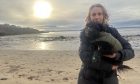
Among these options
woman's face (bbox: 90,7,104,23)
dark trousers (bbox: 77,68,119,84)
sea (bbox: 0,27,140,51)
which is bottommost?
sea (bbox: 0,27,140,51)

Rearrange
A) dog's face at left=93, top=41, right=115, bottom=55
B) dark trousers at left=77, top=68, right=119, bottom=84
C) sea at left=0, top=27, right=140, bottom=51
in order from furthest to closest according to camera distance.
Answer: sea at left=0, top=27, right=140, bottom=51
dark trousers at left=77, top=68, right=119, bottom=84
dog's face at left=93, top=41, right=115, bottom=55

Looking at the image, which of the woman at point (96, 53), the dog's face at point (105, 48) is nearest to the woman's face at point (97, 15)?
the woman at point (96, 53)

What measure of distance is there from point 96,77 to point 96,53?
1.05 ft

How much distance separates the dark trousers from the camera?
3938 mm

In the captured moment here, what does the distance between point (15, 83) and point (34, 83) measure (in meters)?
0.49

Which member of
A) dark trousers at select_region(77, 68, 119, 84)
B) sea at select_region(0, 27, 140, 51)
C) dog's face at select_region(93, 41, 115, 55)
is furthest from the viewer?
sea at select_region(0, 27, 140, 51)

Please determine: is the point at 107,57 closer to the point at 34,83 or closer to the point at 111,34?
the point at 111,34

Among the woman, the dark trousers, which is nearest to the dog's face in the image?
the woman

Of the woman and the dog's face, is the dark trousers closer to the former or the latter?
the woman

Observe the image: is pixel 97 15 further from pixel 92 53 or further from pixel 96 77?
pixel 96 77

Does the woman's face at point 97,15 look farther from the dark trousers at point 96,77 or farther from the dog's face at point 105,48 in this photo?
the dark trousers at point 96,77

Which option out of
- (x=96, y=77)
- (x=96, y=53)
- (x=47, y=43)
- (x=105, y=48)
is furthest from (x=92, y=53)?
(x=47, y=43)

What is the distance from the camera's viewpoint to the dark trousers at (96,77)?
3938mm

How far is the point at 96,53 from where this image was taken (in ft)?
12.5
